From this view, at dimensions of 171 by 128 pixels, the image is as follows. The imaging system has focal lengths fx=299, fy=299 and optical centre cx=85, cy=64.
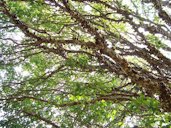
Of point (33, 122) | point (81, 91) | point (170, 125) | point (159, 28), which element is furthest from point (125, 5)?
point (170, 125)

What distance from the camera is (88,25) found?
4.09 meters

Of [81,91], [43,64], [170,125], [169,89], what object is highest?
[170,125]

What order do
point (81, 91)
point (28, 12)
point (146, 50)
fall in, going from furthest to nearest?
point (28, 12) → point (146, 50) → point (81, 91)

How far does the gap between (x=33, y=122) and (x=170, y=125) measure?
4772 mm


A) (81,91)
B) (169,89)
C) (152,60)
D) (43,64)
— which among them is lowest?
(43,64)

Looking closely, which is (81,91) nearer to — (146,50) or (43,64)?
(146,50)

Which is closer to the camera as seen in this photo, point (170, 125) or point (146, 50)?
point (170, 125)

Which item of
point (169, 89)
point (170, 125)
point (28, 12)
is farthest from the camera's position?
point (28, 12)

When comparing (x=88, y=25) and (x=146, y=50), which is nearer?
(x=88, y=25)

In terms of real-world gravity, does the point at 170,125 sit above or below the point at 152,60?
above

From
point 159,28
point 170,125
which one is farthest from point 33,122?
point 170,125

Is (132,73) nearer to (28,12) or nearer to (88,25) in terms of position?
(88,25)

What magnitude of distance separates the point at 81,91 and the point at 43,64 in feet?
10.1

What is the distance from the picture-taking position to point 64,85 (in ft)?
23.8
